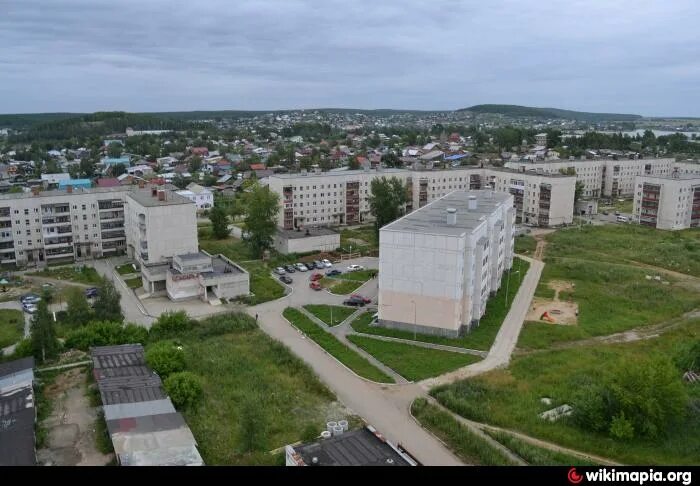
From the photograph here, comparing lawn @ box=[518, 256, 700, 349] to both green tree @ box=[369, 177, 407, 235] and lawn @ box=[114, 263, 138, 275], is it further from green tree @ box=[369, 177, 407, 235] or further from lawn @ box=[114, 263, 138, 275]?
lawn @ box=[114, 263, 138, 275]

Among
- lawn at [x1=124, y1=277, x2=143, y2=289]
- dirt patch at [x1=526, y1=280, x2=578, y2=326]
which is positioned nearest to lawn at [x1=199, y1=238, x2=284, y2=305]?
lawn at [x1=124, y1=277, x2=143, y2=289]

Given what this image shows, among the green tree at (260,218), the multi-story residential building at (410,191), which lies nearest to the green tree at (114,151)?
the multi-story residential building at (410,191)

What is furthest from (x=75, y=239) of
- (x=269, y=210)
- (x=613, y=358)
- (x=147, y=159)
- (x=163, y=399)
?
(x=147, y=159)

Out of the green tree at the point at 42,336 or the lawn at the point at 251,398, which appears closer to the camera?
the lawn at the point at 251,398

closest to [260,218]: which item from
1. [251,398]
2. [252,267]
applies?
[252,267]

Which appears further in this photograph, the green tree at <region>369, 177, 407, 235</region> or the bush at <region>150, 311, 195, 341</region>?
the green tree at <region>369, 177, 407, 235</region>

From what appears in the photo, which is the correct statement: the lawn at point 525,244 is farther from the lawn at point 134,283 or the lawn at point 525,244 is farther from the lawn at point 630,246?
the lawn at point 134,283

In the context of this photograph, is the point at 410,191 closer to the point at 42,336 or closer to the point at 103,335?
the point at 103,335

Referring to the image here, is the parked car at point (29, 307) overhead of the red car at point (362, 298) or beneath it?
beneath

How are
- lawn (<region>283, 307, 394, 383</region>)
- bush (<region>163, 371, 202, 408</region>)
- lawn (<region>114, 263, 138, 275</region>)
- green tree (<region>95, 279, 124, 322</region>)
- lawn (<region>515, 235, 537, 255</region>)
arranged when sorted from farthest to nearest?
lawn (<region>515, 235, 537, 255</region>) < lawn (<region>114, 263, 138, 275</region>) < green tree (<region>95, 279, 124, 322</region>) < lawn (<region>283, 307, 394, 383</region>) < bush (<region>163, 371, 202, 408</region>)
